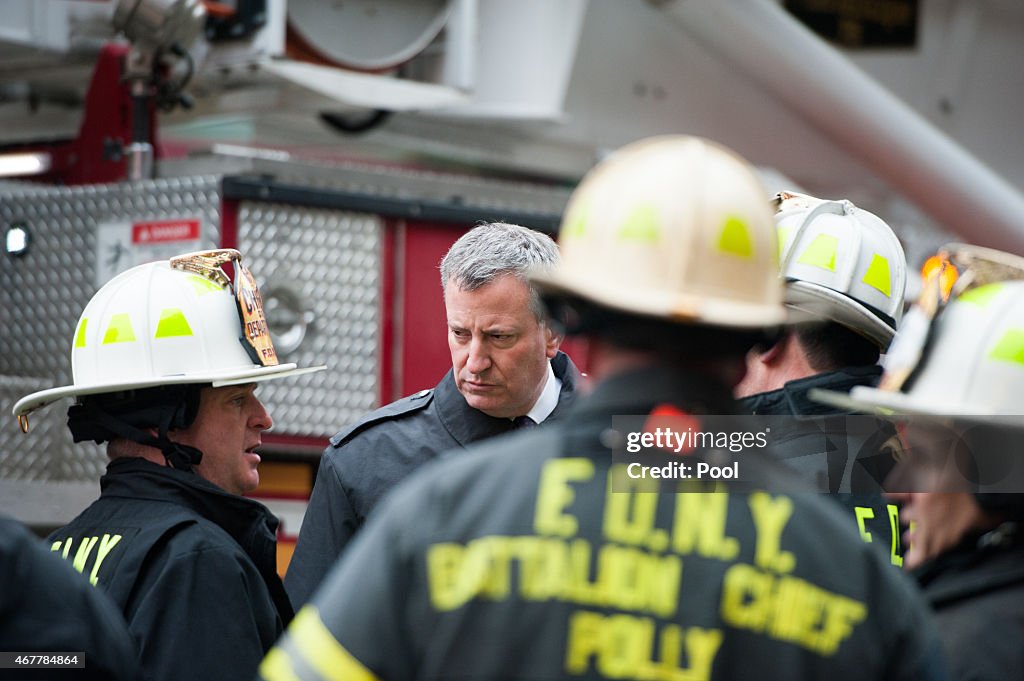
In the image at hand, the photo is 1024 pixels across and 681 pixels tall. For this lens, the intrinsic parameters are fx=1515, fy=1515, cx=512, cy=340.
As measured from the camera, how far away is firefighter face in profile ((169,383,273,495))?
266 centimetres

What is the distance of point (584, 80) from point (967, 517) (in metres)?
4.37

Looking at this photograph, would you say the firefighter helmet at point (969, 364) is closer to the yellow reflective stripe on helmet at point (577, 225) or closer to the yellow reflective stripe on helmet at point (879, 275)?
the yellow reflective stripe on helmet at point (577, 225)

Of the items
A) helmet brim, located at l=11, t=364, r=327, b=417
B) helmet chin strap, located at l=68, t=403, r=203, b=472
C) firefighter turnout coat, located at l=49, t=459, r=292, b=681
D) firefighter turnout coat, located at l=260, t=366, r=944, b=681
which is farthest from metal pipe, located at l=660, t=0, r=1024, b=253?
firefighter turnout coat, located at l=260, t=366, r=944, b=681

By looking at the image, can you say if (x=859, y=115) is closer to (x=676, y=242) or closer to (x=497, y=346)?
(x=497, y=346)

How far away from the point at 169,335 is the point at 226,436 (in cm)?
21

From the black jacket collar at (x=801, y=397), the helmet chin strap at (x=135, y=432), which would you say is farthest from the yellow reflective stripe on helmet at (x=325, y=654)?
the black jacket collar at (x=801, y=397)

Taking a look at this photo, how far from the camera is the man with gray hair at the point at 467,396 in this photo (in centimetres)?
303

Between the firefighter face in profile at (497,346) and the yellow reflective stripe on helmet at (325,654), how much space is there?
1.55 m

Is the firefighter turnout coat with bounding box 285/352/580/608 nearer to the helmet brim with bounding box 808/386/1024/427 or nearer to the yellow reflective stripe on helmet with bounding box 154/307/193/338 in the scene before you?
the yellow reflective stripe on helmet with bounding box 154/307/193/338

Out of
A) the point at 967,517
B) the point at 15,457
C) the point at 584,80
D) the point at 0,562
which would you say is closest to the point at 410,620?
the point at 0,562

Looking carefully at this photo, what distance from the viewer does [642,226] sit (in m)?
1.63

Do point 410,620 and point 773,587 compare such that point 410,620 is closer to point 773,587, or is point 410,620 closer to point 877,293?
point 773,587

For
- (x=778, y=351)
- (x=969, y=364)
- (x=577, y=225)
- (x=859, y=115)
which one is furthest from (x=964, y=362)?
(x=859, y=115)

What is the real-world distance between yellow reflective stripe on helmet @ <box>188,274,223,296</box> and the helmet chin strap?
293mm
